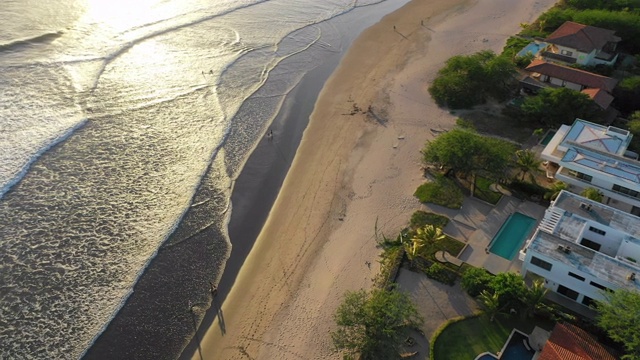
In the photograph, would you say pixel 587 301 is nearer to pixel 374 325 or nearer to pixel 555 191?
pixel 555 191

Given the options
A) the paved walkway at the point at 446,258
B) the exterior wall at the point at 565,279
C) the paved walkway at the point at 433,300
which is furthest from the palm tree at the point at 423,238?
the exterior wall at the point at 565,279

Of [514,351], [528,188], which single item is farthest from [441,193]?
[514,351]

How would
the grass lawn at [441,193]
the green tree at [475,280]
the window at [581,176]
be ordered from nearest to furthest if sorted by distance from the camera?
the green tree at [475,280], the window at [581,176], the grass lawn at [441,193]

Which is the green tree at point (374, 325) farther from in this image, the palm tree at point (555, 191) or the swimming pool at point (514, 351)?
the palm tree at point (555, 191)

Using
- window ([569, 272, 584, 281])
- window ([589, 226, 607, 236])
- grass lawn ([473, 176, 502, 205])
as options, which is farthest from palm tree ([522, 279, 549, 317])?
grass lawn ([473, 176, 502, 205])

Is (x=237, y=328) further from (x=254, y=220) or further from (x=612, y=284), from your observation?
(x=612, y=284)

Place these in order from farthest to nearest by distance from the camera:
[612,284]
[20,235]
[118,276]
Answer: [20,235], [118,276], [612,284]

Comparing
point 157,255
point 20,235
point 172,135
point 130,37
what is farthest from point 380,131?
point 130,37

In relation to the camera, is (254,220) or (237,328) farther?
(254,220)
